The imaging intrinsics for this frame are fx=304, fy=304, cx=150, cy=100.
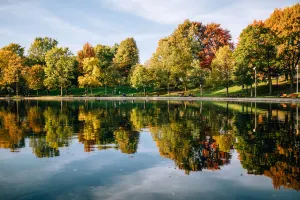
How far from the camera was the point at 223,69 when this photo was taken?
79.0 m

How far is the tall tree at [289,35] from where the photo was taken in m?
69.1

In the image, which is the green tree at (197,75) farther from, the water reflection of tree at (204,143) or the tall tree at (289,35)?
the water reflection of tree at (204,143)

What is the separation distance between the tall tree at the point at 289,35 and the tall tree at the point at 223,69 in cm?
1263

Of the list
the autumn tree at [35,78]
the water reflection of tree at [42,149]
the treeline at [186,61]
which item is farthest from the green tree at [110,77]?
the water reflection of tree at [42,149]

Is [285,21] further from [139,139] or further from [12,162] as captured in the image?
[12,162]

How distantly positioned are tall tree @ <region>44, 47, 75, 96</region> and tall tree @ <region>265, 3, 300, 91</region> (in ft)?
207

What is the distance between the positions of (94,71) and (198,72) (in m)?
33.4

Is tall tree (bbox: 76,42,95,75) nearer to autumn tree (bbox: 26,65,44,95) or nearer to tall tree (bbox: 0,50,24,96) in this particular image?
autumn tree (bbox: 26,65,44,95)

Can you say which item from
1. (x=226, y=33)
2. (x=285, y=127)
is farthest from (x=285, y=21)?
(x=285, y=127)

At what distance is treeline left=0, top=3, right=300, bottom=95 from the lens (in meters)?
71.6

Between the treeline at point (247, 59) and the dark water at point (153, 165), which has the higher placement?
the treeline at point (247, 59)

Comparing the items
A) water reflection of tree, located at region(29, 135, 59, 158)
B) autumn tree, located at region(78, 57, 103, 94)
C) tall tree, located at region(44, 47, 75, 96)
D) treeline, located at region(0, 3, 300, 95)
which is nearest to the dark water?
water reflection of tree, located at region(29, 135, 59, 158)

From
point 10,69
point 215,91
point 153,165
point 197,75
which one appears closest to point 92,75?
point 10,69

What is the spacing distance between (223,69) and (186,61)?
18545mm
